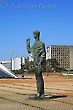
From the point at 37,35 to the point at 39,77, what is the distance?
1716mm

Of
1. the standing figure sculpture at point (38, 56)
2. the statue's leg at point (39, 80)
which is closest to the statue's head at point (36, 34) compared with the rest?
the standing figure sculpture at point (38, 56)

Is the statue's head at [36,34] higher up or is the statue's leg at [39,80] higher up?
the statue's head at [36,34]

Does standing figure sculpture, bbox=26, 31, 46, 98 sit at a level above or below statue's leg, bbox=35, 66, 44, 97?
above

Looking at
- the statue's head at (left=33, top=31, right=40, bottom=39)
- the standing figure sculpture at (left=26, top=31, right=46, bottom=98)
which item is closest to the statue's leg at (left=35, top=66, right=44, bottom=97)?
the standing figure sculpture at (left=26, top=31, right=46, bottom=98)

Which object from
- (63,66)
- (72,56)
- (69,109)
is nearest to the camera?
(69,109)

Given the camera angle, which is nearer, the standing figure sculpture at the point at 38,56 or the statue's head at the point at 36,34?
the standing figure sculpture at the point at 38,56

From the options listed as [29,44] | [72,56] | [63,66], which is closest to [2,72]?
[29,44]

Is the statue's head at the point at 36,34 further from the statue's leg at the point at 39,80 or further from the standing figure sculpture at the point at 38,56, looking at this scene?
the statue's leg at the point at 39,80

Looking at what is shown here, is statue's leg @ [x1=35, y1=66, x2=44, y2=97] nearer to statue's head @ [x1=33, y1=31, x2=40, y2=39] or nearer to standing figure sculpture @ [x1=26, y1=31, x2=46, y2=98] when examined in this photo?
standing figure sculpture @ [x1=26, y1=31, x2=46, y2=98]

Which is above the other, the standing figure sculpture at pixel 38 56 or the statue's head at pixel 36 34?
the statue's head at pixel 36 34

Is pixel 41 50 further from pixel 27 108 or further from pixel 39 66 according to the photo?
pixel 27 108

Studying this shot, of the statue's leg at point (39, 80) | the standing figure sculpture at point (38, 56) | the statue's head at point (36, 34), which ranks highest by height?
the statue's head at point (36, 34)

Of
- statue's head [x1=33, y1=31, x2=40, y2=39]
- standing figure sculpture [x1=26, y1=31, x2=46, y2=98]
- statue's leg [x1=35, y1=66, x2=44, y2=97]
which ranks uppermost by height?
statue's head [x1=33, y1=31, x2=40, y2=39]

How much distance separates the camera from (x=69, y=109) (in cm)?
1095
